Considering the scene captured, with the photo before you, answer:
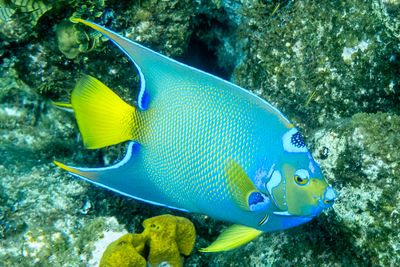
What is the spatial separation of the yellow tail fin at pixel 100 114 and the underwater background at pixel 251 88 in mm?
1257

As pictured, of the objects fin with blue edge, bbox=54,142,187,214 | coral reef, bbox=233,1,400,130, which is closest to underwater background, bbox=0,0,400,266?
coral reef, bbox=233,1,400,130

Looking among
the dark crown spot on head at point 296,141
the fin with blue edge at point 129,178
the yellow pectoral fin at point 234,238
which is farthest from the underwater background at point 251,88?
the fin with blue edge at point 129,178

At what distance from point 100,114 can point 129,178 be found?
0.33 meters

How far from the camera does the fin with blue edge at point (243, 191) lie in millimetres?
1647

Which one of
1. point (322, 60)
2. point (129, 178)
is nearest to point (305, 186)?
point (129, 178)

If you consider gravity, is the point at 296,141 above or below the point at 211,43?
above

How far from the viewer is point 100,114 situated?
1.67 metres

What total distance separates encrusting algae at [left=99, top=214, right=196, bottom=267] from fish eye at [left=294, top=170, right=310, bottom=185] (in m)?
1.12

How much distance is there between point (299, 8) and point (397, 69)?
885 mm

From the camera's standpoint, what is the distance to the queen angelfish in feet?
5.44

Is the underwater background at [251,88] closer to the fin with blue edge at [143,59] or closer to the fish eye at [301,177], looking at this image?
the fish eye at [301,177]

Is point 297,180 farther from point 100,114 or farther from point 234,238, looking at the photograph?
point 100,114

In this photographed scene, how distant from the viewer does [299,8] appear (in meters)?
3.00

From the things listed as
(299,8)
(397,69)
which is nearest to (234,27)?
(299,8)
